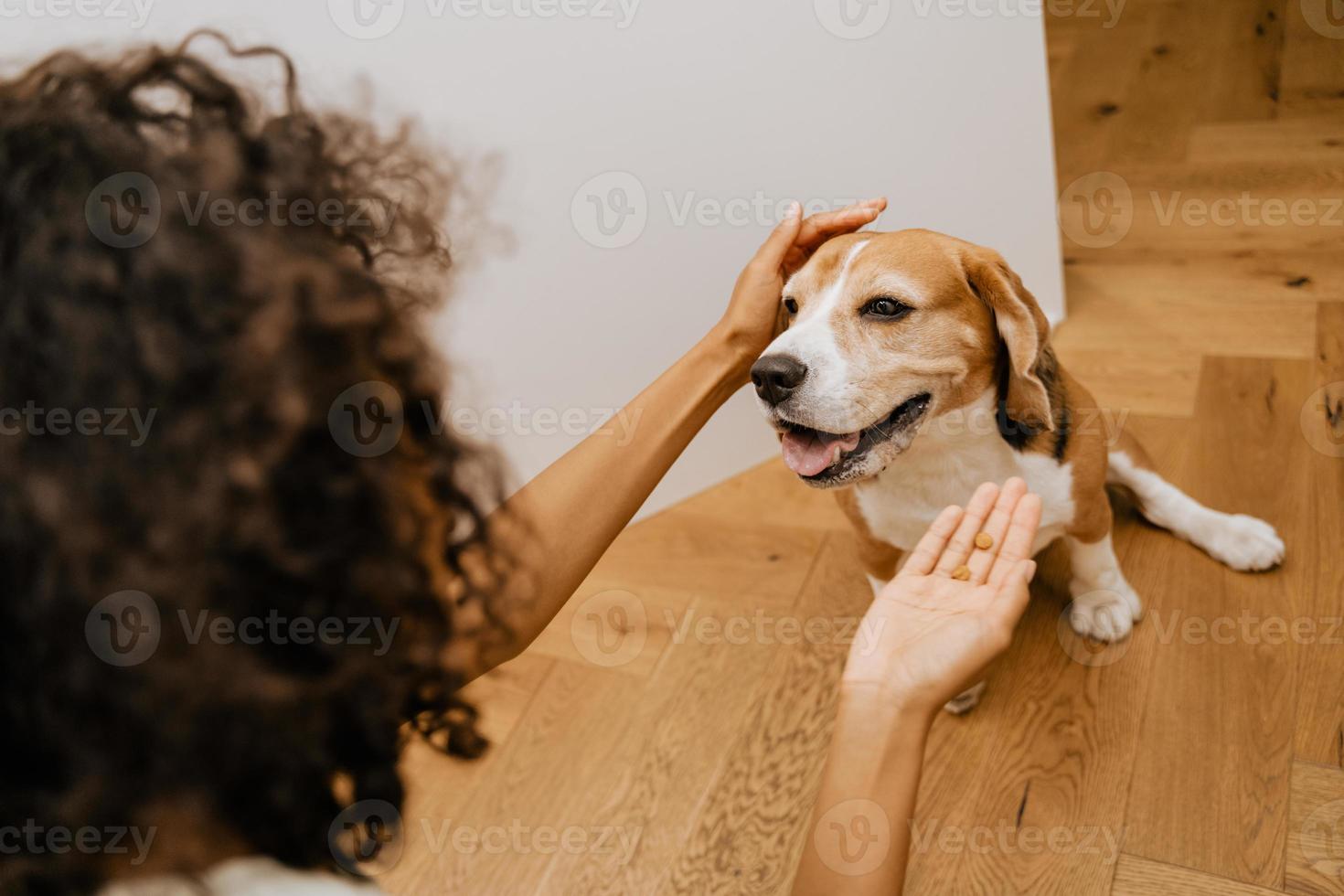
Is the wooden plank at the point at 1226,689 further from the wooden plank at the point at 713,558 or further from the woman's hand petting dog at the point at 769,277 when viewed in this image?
the woman's hand petting dog at the point at 769,277

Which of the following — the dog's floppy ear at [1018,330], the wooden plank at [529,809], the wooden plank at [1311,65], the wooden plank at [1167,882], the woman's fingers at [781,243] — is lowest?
the wooden plank at [1167,882]

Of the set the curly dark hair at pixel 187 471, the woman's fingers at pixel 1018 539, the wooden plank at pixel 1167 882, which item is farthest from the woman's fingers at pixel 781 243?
the wooden plank at pixel 1167 882

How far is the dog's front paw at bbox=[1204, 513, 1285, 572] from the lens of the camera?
79.0 inches

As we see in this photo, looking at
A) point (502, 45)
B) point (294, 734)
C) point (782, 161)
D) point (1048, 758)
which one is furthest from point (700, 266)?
point (294, 734)

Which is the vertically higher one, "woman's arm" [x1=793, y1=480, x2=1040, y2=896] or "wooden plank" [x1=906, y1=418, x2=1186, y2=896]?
"woman's arm" [x1=793, y1=480, x2=1040, y2=896]

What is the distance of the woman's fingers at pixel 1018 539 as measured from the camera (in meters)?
1.45

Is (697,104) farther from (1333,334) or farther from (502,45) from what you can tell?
(1333,334)

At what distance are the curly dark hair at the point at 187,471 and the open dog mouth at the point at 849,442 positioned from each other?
0.80 metres

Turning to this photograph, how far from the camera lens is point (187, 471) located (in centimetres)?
83

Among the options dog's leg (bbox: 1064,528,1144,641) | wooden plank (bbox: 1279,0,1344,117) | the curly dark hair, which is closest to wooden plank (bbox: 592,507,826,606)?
dog's leg (bbox: 1064,528,1144,641)

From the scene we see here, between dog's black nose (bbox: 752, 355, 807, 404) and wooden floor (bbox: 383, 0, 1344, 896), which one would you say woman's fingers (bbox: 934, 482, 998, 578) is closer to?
dog's black nose (bbox: 752, 355, 807, 404)

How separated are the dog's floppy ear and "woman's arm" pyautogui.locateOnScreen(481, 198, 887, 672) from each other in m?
0.28

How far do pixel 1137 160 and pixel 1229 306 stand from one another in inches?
32.0

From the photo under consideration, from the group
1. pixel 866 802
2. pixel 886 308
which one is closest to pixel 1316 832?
pixel 866 802
